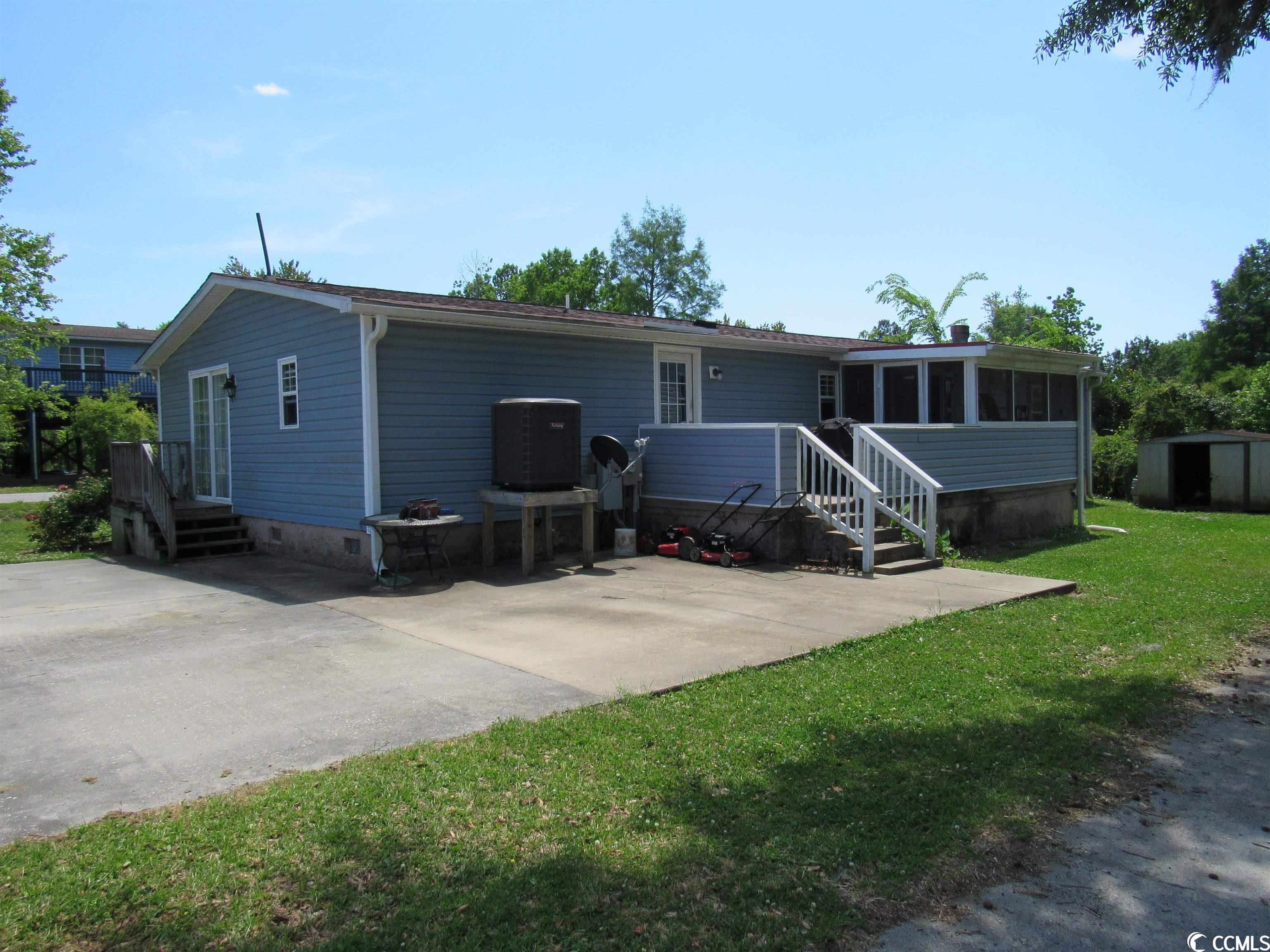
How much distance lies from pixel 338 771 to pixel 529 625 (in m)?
3.26

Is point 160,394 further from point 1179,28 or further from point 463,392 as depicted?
point 1179,28

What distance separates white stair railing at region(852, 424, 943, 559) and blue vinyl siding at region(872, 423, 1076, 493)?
0.31 metres

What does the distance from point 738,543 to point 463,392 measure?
13.0 ft

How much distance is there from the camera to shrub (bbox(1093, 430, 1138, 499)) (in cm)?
2216

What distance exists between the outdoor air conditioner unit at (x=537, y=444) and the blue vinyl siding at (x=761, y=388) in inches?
152

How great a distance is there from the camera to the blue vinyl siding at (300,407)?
10.5 m

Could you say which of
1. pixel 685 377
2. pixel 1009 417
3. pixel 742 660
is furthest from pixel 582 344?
pixel 1009 417

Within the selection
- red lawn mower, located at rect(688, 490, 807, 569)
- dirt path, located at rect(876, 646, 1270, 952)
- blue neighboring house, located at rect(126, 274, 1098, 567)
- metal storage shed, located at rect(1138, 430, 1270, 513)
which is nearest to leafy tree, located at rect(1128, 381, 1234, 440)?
metal storage shed, located at rect(1138, 430, 1270, 513)

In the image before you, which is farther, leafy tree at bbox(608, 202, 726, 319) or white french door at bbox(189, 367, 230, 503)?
leafy tree at bbox(608, 202, 726, 319)

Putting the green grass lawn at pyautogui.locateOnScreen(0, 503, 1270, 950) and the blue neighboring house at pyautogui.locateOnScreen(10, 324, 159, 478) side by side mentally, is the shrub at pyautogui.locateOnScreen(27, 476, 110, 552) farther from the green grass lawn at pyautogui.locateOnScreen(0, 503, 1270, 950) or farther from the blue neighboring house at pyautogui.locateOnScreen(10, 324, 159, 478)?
the blue neighboring house at pyautogui.locateOnScreen(10, 324, 159, 478)

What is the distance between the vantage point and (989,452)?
43.8 ft

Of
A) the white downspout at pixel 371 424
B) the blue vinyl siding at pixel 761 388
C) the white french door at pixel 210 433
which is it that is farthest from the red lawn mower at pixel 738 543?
the white french door at pixel 210 433

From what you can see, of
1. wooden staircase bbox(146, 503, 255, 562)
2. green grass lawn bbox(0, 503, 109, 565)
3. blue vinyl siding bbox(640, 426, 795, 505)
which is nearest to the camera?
blue vinyl siding bbox(640, 426, 795, 505)

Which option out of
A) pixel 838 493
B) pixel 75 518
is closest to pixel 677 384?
pixel 838 493
